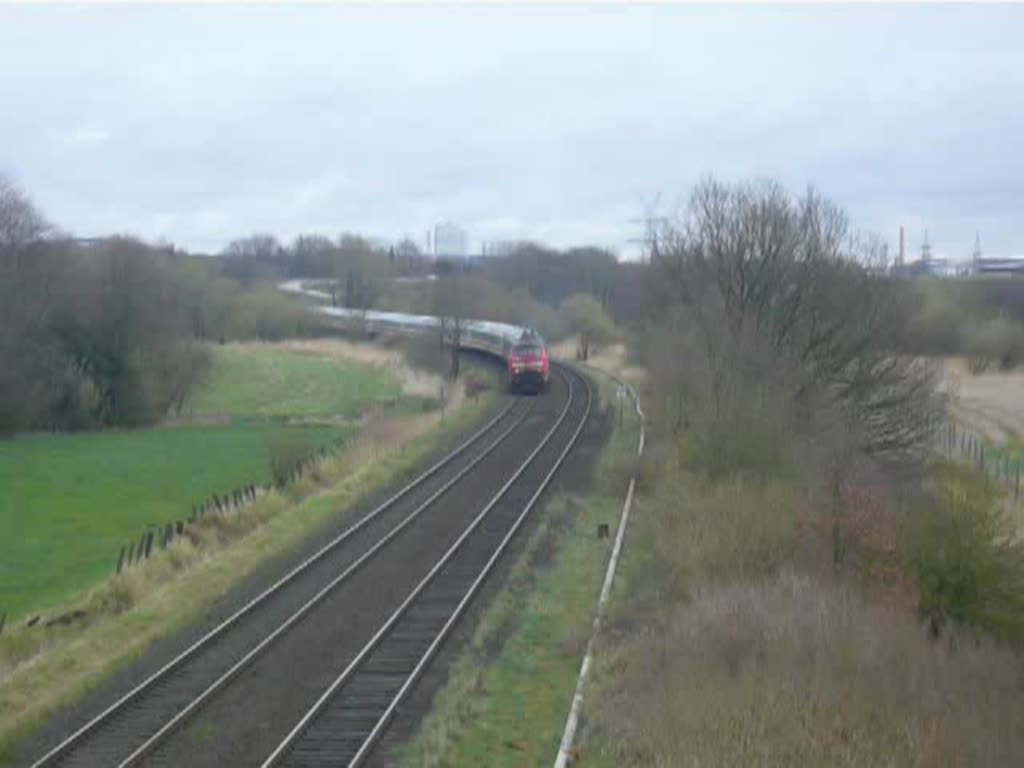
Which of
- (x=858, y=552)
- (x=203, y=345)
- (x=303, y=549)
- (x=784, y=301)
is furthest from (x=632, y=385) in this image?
(x=858, y=552)

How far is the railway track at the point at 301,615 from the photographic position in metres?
13.2

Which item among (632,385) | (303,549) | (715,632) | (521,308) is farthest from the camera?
(521,308)

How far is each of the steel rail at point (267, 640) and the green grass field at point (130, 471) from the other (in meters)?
4.72

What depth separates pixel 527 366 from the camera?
51562 mm

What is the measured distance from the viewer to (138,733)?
528 inches

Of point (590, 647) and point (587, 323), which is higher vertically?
point (587, 323)

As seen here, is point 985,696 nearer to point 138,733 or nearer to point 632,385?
point 138,733

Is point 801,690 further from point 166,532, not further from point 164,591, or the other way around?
point 166,532

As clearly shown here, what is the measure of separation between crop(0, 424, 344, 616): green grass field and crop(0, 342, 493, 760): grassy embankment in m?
1.63

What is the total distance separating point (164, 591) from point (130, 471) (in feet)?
65.6

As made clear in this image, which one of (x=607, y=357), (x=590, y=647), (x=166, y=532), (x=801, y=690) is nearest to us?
(x=801, y=690)

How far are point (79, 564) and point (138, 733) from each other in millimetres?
11736

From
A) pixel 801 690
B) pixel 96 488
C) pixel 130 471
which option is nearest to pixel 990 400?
pixel 130 471

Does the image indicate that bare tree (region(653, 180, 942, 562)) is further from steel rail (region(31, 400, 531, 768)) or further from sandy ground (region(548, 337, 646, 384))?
sandy ground (region(548, 337, 646, 384))
